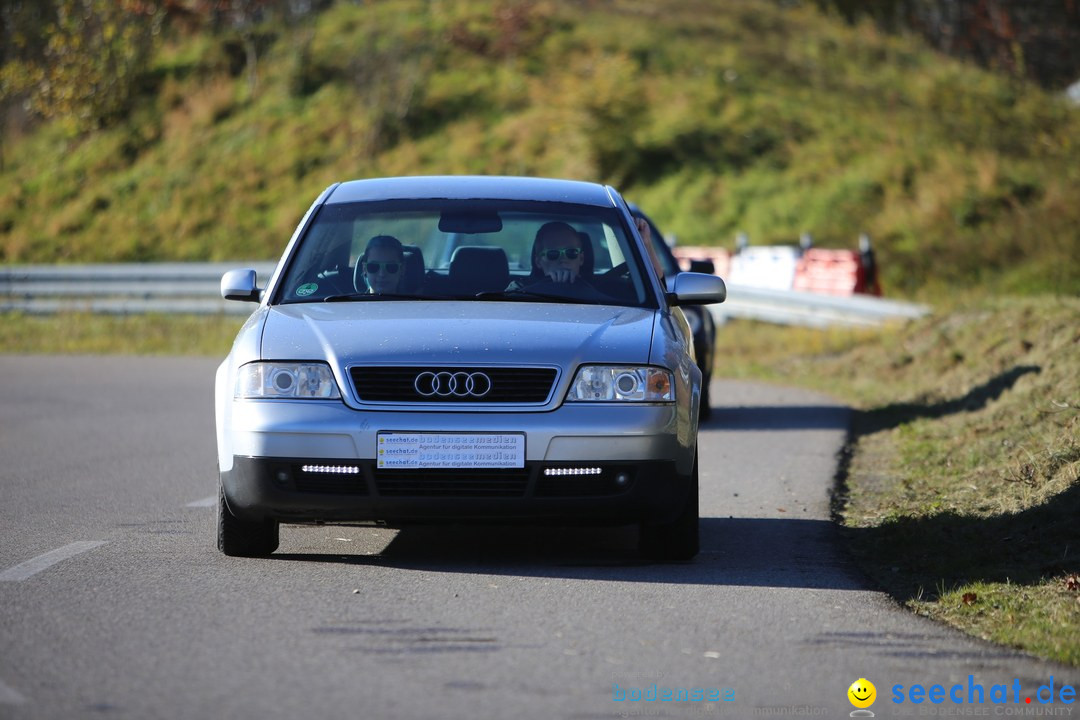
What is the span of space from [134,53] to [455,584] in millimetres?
39696

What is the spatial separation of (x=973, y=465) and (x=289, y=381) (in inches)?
184

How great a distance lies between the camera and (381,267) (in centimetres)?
757

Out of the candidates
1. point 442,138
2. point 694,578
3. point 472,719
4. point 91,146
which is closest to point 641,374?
point 694,578

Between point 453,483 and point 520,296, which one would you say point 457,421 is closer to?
point 453,483

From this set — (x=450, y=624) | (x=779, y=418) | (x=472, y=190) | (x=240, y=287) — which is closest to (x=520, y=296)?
(x=472, y=190)

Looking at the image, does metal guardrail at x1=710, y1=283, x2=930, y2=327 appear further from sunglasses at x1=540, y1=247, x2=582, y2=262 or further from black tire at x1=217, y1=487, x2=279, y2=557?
black tire at x1=217, y1=487, x2=279, y2=557

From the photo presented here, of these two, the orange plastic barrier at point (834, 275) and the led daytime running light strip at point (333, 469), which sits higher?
the led daytime running light strip at point (333, 469)

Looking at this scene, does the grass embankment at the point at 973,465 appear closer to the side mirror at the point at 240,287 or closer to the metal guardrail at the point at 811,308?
the metal guardrail at the point at 811,308

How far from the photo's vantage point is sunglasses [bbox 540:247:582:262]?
7609 millimetres

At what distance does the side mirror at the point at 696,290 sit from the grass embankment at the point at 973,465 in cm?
131

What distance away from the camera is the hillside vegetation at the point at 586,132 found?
105 ft

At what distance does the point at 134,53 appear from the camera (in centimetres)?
4369

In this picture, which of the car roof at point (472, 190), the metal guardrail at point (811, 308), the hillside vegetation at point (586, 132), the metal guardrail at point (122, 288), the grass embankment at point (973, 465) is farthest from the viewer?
the hillside vegetation at point (586, 132)

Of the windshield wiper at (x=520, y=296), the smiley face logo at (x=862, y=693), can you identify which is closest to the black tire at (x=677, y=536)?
the windshield wiper at (x=520, y=296)
